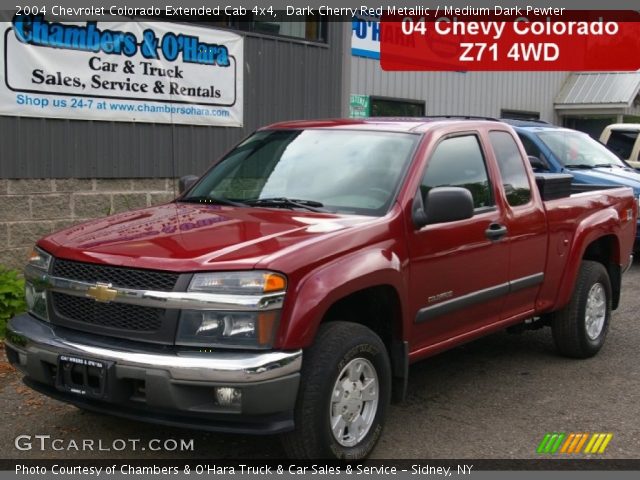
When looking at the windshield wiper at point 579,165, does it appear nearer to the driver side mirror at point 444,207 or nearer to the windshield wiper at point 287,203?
the driver side mirror at point 444,207

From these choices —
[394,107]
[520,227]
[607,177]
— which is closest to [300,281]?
[520,227]

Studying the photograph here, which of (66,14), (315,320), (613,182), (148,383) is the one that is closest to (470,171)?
(315,320)

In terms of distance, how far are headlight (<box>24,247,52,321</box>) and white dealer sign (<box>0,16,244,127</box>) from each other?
387 centimetres

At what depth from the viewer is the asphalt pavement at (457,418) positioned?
4488 mm

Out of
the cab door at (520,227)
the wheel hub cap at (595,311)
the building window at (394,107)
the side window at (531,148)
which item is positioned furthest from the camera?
the building window at (394,107)

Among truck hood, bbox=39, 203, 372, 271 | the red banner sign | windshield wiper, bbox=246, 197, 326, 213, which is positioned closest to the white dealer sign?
truck hood, bbox=39, 203, 372, 271

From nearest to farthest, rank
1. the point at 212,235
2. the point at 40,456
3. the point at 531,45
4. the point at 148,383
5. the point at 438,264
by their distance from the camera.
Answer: the point at 148,383 → the point at 212,235 → the point at 40,456 → the point at 438,264 → the point at 531,45

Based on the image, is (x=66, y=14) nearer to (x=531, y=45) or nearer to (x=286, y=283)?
(x=286, y=283)

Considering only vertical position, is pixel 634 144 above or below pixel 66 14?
below

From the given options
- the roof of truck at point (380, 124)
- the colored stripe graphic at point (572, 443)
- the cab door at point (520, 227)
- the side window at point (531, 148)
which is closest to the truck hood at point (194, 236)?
the roof of truck at point (380, 124)

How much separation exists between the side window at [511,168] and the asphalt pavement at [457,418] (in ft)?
4.38

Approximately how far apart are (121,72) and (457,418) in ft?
18.0

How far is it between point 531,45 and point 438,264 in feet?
52.2

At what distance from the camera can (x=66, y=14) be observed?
8219 mm
